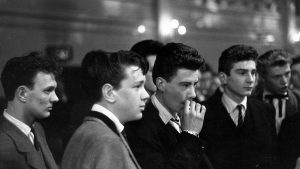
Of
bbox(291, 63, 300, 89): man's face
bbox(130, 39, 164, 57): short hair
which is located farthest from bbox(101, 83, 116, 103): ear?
bbox(291, 63, 300, 89): man's face

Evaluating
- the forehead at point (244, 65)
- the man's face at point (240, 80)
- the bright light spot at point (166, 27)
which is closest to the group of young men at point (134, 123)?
the man's face at point (240, 80)

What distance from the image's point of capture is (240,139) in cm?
222

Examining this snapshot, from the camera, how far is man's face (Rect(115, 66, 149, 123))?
164cm

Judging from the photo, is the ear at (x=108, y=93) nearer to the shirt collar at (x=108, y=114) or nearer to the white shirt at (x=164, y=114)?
the shirt collar at (x=108, y=114)

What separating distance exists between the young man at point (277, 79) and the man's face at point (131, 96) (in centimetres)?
137

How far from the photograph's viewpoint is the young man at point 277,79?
9.23 ft

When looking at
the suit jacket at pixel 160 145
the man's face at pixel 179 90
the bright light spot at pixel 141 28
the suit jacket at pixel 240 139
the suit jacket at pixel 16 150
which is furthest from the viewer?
the bright light spot at pixel 141 28

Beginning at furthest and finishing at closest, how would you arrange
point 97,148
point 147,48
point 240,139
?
point 147,48, point 240,139, point 97,148

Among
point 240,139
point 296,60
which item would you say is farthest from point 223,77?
point 296,60

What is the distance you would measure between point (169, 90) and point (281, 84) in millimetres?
1193

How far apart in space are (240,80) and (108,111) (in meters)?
0.97

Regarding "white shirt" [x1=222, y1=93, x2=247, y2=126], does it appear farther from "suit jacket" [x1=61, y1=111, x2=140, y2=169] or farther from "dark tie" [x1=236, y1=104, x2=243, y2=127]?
"suit jacket" [x1=61, y1=111, x2=140, y2=169]

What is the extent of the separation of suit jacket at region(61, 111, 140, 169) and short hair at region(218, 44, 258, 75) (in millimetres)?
1012

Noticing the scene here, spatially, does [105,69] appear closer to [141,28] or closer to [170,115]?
[170,115]
